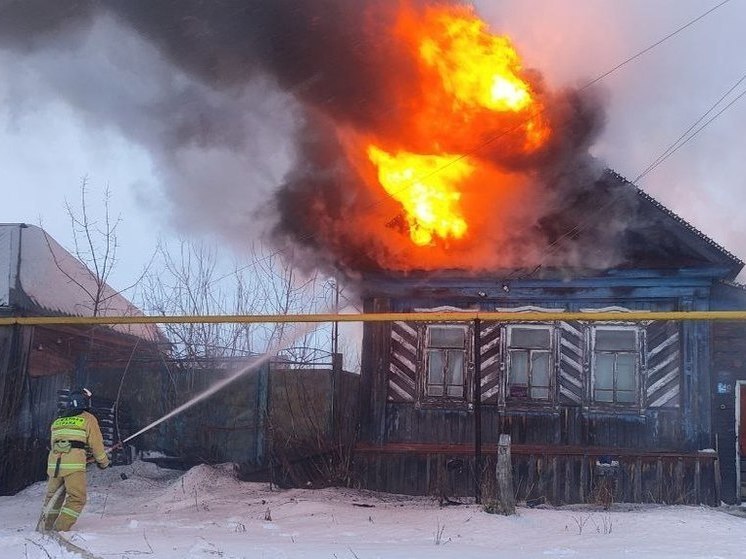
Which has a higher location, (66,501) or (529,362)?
(529,362)

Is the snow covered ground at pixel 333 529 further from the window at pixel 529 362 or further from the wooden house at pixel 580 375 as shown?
the window at pixel 529 362

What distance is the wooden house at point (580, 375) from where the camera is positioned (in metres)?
11.4

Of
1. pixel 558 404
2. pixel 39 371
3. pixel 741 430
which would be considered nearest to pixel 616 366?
pixel 558 404

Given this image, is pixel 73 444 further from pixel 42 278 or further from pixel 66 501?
pixel 42 278

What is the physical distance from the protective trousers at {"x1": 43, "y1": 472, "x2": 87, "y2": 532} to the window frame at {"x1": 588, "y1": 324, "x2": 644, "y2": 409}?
806 centimetres

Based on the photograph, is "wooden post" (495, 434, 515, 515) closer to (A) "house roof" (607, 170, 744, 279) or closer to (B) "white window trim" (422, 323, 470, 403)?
(B) "white window trim" (422, 323, 470, 403)

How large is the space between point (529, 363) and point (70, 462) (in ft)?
24.7

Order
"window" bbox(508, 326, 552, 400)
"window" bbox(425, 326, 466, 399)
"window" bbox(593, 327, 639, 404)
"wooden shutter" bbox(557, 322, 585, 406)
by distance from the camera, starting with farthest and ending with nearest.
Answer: "window" bbox(425, 326, 466, 399)
"window" bbox(508, 326, 552, 400)
"wooden shutter" bbox(557, 322, 585, 406)
"window" bbox(593, 327, 639, 404)

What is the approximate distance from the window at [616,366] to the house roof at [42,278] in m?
11.0

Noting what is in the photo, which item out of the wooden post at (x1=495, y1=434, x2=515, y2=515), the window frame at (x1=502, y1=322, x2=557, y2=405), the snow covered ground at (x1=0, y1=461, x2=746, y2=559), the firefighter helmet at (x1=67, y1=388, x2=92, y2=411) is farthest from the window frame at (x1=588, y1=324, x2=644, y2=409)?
the firefighter helmet at (x1=67, y1=388, x2=92, y2=411)

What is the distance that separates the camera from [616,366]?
1207 cm

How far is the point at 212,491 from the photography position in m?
10.2

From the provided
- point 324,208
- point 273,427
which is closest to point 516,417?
point 273,427

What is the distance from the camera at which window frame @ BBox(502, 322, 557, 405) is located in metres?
12.2
